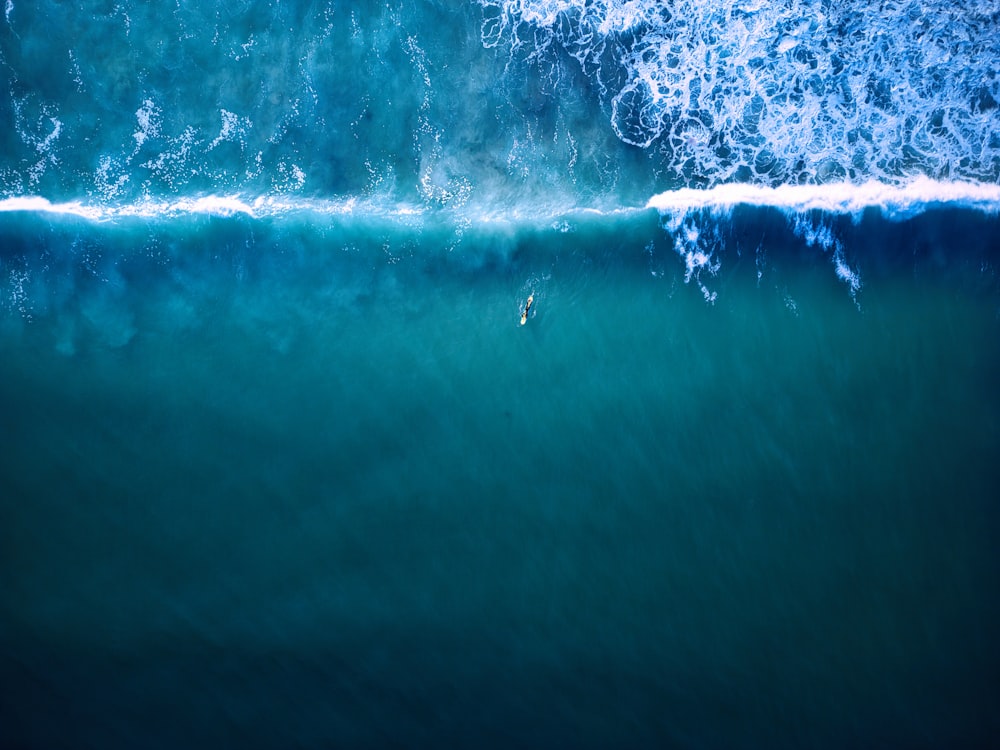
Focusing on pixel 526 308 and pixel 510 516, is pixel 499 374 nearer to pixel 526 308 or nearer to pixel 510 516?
pixel 526 308

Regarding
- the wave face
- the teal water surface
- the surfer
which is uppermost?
the wave face

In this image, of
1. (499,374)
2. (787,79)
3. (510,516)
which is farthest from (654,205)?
(510,516)

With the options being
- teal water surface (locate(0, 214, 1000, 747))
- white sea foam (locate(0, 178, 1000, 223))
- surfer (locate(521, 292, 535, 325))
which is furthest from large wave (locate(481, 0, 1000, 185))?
surfer (locate(521, 292, 535, 325))

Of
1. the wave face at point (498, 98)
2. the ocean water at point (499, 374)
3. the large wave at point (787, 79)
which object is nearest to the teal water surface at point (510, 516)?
the ocean water at point (499, 374)

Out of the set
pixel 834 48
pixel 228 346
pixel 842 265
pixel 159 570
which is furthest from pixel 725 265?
pixel 159 570

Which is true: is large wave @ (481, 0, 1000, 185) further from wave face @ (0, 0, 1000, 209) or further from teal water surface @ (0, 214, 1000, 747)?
→ teal water surface @ (0, 214, 1000, 747)

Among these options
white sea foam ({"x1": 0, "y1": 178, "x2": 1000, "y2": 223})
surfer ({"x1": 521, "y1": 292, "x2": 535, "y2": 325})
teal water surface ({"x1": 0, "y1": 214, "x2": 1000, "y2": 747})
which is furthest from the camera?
white sea foam ({"x1": 0, "y1": 178, "x2": 1000, "y2": 223})

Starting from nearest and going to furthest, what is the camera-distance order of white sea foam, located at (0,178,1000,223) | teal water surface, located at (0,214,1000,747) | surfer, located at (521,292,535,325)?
1. teal water surface, located at (0,214,1000,747)
2. surfer, located at (521,292,535,325)
3. white sea foam, located at (0,178,1000,223)
